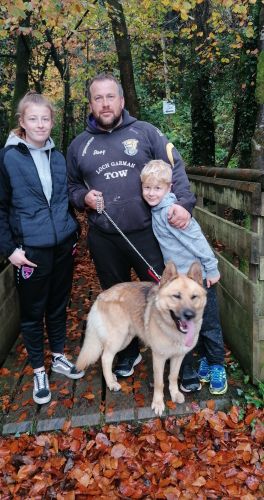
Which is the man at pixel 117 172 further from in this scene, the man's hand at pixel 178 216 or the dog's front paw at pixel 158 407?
the dog's front paw at pixel 158 407

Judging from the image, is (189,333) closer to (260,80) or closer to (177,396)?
(177,396)

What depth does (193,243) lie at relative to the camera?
327 centimetres

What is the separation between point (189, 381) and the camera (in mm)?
3596

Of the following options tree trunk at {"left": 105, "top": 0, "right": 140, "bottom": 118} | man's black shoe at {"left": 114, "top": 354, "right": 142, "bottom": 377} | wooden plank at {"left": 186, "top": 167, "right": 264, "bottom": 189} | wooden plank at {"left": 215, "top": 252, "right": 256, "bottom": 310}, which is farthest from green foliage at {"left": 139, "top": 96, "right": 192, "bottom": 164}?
man's black shoe at {"left": 114, "top": 354, "right": 142, "bottom": 377}

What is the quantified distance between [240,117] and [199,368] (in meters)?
7.72

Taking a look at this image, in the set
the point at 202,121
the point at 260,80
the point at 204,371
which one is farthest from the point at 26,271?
the point at 202,121

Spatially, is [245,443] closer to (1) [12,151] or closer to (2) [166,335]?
(2) [166,335]

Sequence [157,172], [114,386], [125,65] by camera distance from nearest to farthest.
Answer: [157,172] → [114,386] → [125,65]

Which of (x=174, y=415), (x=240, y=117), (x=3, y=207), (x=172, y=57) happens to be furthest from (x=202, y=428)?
(x=172, y=57)

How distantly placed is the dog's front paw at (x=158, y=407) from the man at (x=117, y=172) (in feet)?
3.77

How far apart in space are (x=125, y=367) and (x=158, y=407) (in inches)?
24.9

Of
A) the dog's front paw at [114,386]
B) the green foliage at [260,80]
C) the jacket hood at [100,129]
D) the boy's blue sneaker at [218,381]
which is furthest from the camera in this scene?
Result: the green foliage at [260,80]

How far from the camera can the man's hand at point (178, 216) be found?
3.12 m

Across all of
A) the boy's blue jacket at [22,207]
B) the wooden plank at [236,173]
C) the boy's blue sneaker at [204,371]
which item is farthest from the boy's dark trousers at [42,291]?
the wooden plank at [236,173]
